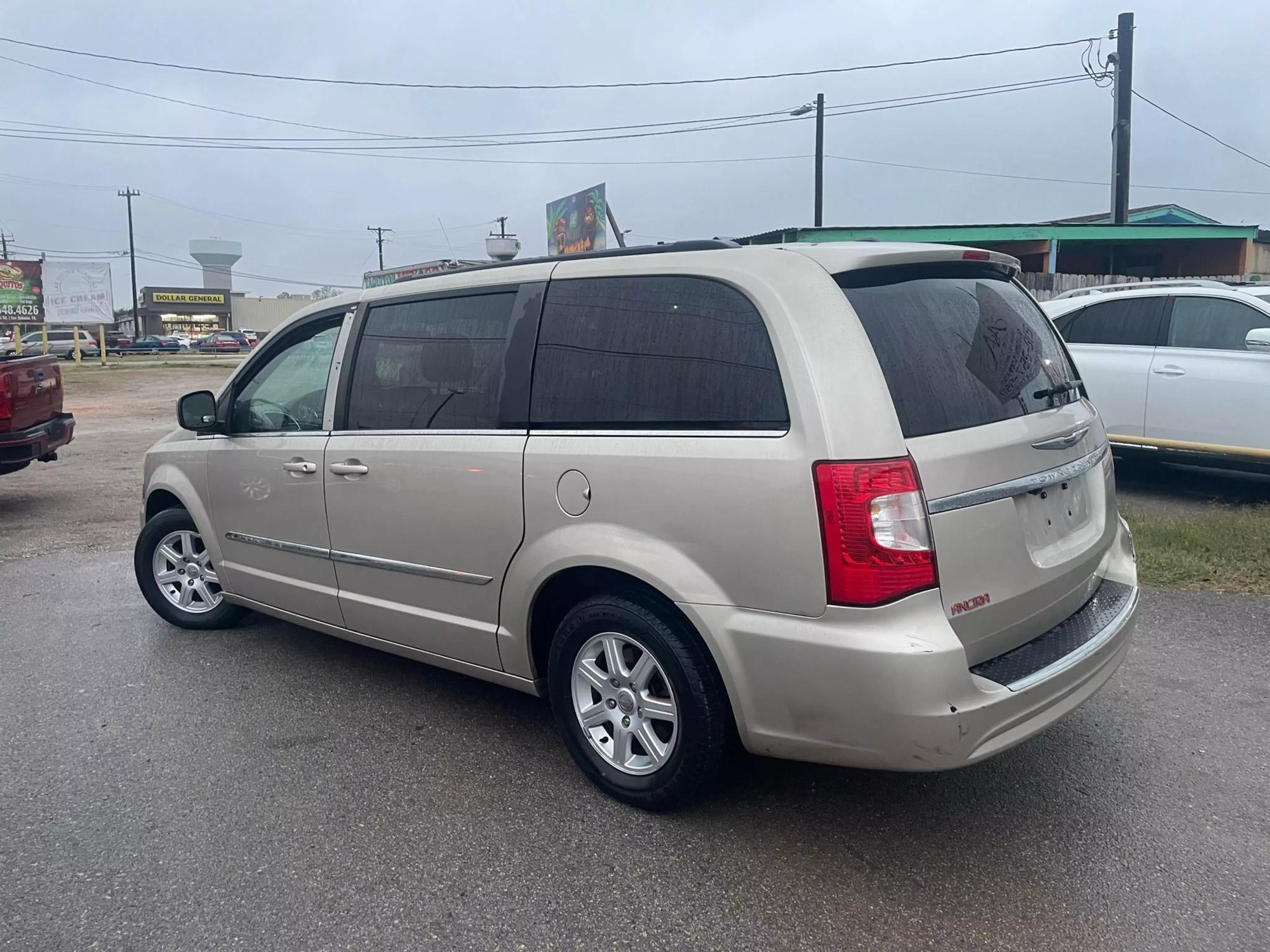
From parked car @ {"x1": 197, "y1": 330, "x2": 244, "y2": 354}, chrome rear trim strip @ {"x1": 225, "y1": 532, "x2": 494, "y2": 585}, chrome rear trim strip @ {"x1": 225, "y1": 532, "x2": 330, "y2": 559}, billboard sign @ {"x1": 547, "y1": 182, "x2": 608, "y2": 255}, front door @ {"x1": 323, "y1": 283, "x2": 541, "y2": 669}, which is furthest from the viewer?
parked car @ {"x1": 197, "y1": 330, "x2": 244, "y2": 354}

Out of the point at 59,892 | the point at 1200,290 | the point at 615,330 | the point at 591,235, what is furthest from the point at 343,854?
the point at 591,235

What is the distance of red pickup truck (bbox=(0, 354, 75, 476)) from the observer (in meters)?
8.29

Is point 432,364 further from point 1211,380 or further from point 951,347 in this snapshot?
point 1211,380

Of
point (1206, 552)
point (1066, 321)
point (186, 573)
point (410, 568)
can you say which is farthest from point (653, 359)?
point (1066, 321)

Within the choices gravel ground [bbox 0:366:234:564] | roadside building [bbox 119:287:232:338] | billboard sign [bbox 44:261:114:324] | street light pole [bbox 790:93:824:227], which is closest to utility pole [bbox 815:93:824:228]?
street light pole [bbox 790:93:824:227]

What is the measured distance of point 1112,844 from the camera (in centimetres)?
305

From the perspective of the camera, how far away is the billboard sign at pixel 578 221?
33.0 meters

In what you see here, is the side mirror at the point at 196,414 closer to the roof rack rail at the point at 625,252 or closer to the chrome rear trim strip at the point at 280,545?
the chrome rear trim strip at the point at 280,545

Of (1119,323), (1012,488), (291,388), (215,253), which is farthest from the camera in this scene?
(215,253)

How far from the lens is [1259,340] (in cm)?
736

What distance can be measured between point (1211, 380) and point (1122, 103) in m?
10.2

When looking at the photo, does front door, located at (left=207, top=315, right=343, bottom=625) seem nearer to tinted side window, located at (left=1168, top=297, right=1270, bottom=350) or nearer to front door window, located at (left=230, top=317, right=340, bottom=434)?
front door window, located at (left=230, top=317, right=340, bottom=434)

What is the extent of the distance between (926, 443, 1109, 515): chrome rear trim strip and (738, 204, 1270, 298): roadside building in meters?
12.1

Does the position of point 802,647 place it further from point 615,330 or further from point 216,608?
point 216,608
